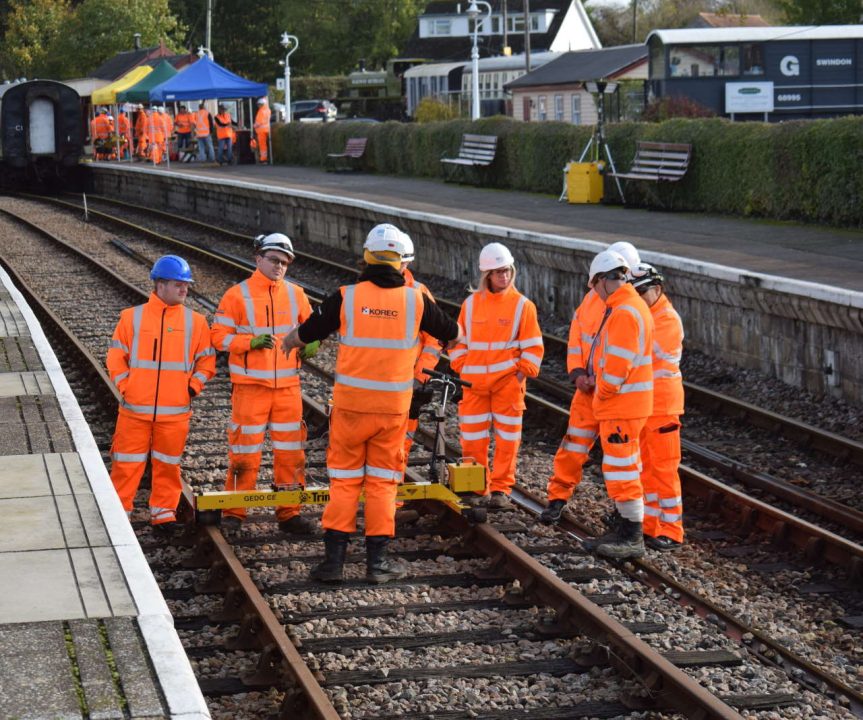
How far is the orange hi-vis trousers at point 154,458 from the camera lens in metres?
8.82

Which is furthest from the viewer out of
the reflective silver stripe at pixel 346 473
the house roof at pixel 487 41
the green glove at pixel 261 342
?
the house roof at pixel 487 41

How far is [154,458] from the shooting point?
8812mm

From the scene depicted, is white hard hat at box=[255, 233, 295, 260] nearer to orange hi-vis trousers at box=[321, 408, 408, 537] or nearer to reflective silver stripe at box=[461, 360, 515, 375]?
orange hi-vis trousers at box=[321, 408, 408, 537]

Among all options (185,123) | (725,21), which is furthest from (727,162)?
(725,21)

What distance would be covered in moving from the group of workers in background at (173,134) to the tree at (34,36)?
19368mm

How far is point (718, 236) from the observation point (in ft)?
62.1

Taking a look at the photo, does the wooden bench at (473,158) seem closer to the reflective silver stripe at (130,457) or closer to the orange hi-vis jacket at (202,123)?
the orange hi-vis jacket at (202,123)

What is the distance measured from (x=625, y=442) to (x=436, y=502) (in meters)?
1.49

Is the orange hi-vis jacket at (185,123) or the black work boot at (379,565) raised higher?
the orange hi-vis jacket at (185,123)

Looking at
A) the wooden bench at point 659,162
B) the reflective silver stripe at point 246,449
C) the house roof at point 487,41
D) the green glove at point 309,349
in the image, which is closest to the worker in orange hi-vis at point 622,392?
the green glove at point 309,349

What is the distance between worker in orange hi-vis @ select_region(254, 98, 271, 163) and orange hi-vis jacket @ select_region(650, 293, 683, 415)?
3351 cm

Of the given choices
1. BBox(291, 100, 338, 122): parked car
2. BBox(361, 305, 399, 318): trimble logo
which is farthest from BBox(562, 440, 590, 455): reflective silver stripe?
BBox(291, 100, 338, 122): parked car

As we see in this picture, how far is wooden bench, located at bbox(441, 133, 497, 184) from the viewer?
2909 cm

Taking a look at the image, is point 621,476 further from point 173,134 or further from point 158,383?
point 173,134
